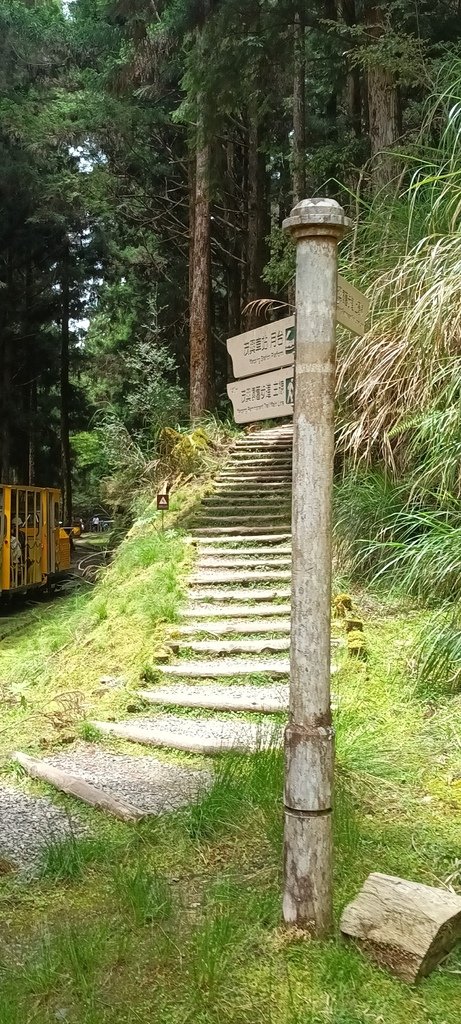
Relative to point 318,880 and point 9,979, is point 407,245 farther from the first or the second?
point 9,979

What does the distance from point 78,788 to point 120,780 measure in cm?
27

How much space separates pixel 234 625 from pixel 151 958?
4350 mm

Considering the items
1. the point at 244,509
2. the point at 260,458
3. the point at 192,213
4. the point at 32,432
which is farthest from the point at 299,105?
the point at 32,432

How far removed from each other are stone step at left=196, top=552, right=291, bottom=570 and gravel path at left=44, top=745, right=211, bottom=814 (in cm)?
361

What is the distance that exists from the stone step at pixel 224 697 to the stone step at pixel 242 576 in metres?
2.09

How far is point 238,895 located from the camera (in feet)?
9.09

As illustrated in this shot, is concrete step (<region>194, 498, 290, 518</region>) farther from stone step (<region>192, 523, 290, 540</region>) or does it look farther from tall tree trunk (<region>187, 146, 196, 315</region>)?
tall tree trunk (<region>187, 146, 196, 315</region>)

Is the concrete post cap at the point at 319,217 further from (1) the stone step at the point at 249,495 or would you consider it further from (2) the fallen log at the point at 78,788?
(1) the stone step at the point at 249,495

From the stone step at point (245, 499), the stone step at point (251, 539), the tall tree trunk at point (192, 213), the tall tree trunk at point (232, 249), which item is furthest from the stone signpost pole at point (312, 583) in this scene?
the tall tree trunk at point (232, 249)

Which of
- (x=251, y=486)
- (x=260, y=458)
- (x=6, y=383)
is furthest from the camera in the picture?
(x=6, y=383)

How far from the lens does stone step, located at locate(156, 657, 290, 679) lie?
582cm

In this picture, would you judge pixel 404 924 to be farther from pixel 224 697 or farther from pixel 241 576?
pixel 241 576

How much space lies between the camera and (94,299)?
80.7 feet

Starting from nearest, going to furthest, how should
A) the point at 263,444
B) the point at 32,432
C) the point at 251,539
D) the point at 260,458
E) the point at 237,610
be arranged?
the point at 237,610 → the point at 251,539 → the point at 260,458 → the point at 263,444 → the point at 32,432
